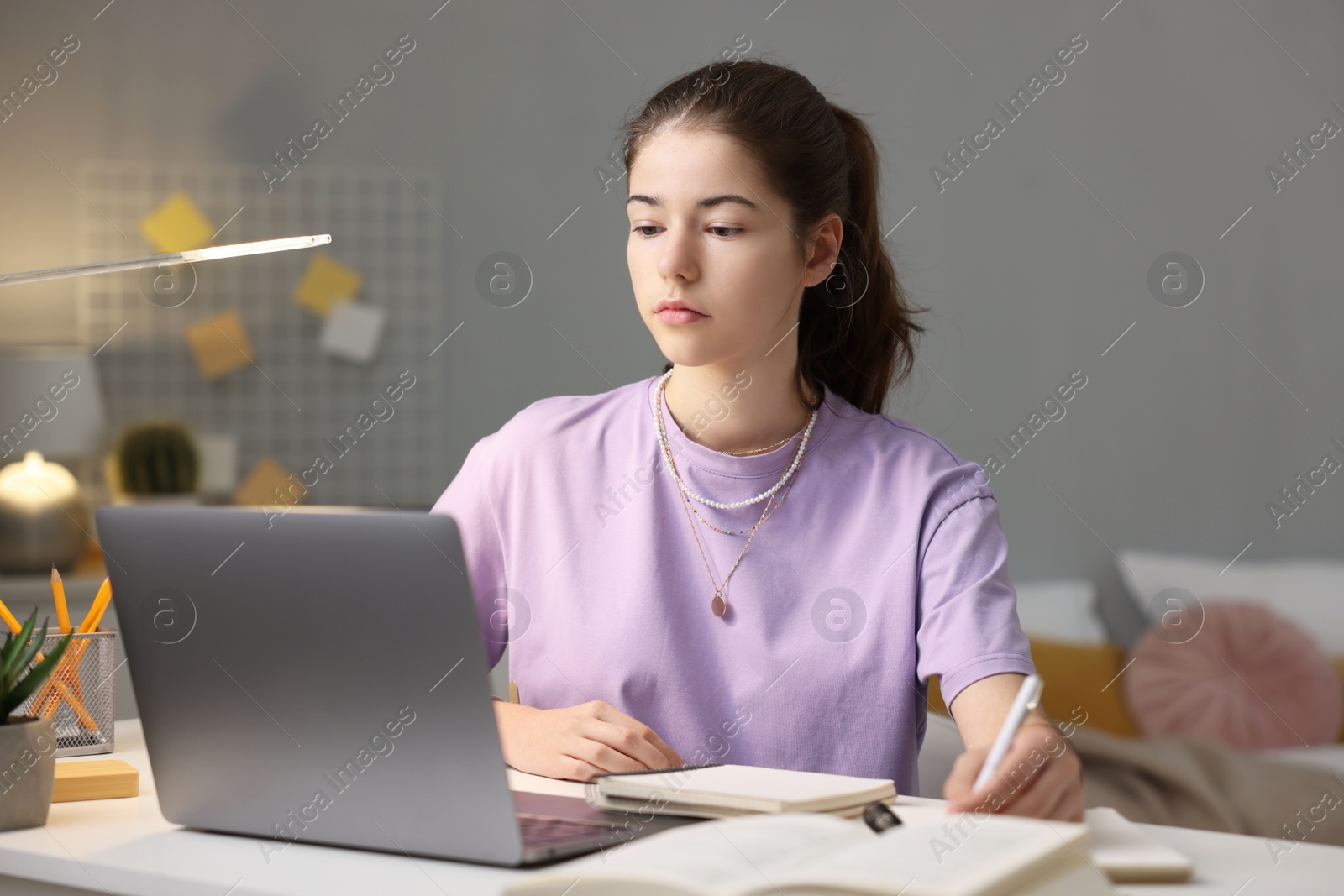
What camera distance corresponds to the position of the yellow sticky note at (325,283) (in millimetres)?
2742

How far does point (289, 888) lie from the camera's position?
0.64 metres

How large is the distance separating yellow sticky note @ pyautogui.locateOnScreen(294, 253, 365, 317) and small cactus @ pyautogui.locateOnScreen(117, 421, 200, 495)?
0.42 meters

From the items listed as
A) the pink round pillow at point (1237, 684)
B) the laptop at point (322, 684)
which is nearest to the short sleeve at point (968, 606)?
the laptop at point (322, 684)

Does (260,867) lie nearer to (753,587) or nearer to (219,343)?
(753,587)

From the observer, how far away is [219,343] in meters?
2.70

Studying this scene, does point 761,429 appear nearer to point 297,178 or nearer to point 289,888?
point 289,888

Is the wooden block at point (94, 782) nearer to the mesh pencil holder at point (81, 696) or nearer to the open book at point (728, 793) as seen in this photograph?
the mesh pencil holder at point (81, 696)

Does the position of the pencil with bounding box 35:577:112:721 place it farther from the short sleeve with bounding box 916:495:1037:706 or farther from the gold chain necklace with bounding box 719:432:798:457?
the short sleeve with bounding box 916:495:1037:706

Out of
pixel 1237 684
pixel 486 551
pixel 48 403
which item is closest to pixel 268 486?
pixel 48 403

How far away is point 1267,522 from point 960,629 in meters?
2.04

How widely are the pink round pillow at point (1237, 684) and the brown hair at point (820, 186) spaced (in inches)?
55.8

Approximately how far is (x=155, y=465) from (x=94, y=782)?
1873 mm

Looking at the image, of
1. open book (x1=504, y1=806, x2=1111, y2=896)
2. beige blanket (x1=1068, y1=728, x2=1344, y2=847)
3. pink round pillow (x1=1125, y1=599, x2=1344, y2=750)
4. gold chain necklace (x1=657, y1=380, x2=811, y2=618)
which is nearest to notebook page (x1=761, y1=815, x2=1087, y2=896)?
open book (x1=504, y1=806, x2=1111, y2=896)

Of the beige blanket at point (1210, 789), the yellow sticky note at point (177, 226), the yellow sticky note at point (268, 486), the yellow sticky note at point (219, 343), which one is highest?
the yellow sticky note at point (177, 226)
